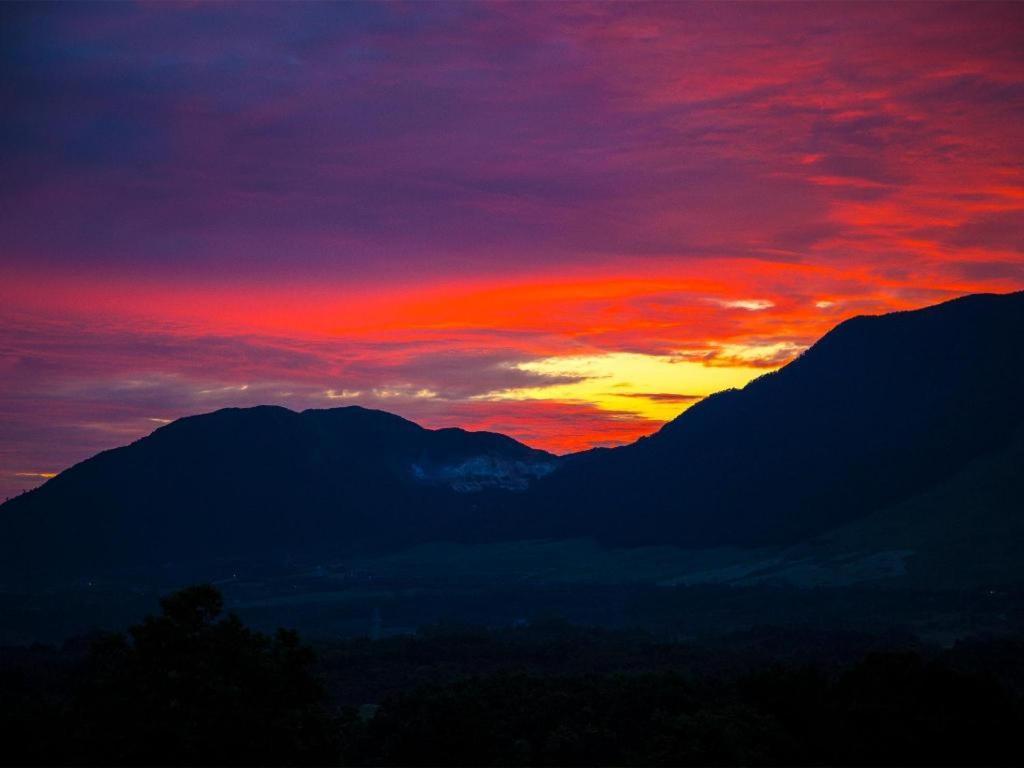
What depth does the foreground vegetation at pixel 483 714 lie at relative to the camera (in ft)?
127

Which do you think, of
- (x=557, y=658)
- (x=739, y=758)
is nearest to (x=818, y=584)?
(x=557, y=658)

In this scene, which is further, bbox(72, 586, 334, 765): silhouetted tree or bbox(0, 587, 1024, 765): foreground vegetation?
bbox(0, 587, 1024, 765): foreground vegetation

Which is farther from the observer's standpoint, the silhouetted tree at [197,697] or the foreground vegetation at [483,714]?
the foreground vegetation at [483,714]

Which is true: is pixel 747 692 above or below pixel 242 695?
below

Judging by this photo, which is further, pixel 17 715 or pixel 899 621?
pixel 899 621

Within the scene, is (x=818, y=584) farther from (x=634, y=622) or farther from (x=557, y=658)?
(x=557, y=658)

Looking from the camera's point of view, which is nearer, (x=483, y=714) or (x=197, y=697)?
(x=197, y=697)

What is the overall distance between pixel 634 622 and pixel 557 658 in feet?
204

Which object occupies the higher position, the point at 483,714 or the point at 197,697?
the point at 197,697

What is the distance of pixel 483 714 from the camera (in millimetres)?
67625

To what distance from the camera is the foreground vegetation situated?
38594mm

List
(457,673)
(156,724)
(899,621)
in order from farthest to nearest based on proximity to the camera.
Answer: (899,621)
(457,673)
(156,724)

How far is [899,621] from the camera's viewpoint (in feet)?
509

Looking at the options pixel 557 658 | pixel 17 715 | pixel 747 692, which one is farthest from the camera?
pixel 557 658
